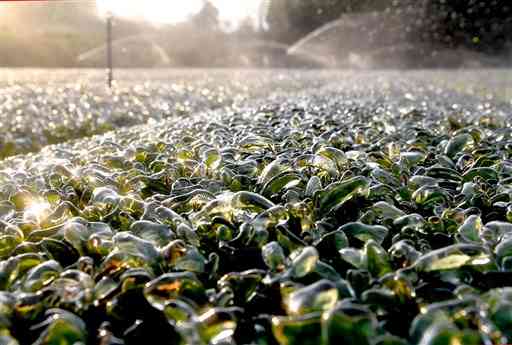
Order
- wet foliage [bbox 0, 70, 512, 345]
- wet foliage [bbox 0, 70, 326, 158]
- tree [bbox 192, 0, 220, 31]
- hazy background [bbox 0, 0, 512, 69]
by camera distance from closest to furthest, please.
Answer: wet foliage [bbox 0, 70, 512, 345] → wet foliage [bbox 0, 70, 326, 158] → hazy background [bbox 0, 0, 512, 69] → tree [bbox 192, 0, 220, 31]

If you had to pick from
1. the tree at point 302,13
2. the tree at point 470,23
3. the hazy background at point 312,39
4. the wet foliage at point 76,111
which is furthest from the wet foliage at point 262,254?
the tree at point 302,13

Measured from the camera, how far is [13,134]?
6.17 meters

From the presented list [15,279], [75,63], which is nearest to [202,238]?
[15,279]

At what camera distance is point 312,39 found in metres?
52.2

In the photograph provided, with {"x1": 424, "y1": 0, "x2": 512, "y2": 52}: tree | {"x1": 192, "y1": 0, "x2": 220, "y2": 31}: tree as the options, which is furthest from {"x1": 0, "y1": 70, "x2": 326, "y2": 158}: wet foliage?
{"x1": 192, "y1": 0, "x2": 220, "y2": 31}: tree

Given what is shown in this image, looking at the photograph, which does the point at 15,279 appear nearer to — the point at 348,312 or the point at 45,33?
the point at 348,312

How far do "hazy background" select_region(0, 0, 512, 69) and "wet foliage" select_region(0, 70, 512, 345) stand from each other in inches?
1358

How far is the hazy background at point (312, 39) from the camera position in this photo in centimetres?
3778

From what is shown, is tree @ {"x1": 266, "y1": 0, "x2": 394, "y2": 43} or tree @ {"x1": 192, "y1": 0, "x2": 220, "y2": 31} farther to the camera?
tree @ {"x1": 192, "y1": 0, "x2": 220, "y2": 31}

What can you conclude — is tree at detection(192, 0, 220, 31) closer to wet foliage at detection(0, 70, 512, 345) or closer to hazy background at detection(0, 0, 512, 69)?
hazy background at detection(0, 0, 512, 69)

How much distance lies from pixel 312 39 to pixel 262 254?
52837mm

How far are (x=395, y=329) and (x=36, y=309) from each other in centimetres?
74

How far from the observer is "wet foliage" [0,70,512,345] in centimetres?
100

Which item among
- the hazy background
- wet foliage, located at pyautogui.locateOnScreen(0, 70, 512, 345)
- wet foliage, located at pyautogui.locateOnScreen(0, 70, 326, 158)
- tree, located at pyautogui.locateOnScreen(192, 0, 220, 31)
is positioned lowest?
wet foliage, located at pyautogui.locateOnScreen(0, 70, 326, 158)
